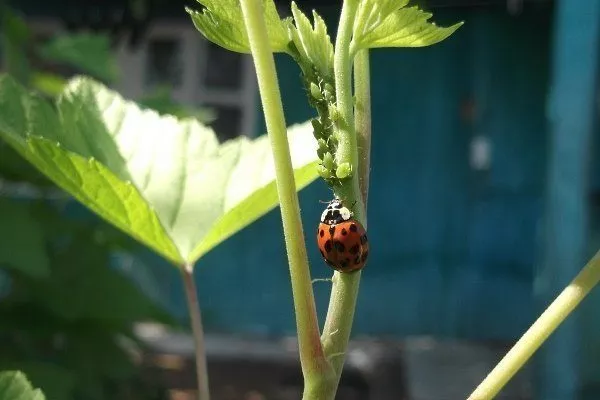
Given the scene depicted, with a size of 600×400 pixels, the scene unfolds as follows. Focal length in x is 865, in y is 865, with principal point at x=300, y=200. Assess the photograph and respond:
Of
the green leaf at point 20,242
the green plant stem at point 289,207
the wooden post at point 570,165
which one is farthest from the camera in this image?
the wooden post at point 570,165

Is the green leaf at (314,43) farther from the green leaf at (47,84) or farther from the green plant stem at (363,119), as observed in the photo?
the green leaf at (47,84)

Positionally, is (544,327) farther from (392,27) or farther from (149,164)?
(149,164)

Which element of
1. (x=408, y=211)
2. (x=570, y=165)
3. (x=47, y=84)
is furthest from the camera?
(x=408, y=211)

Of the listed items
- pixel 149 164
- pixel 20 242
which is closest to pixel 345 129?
pixel 149 164

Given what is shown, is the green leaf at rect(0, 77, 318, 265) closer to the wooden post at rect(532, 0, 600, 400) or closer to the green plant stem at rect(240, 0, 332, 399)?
the green plant stem at rect(240, 0, 332, 399)

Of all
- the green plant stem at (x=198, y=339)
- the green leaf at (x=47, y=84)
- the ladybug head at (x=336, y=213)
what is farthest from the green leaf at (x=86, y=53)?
the ladybug head at (x=336, y=213)

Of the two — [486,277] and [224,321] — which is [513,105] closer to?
[486,277]

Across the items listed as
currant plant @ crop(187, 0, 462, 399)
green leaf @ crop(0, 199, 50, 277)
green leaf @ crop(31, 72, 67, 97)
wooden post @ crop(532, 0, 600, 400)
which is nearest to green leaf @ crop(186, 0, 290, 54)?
currant plant @ crop(187, 0, 462, 399)
